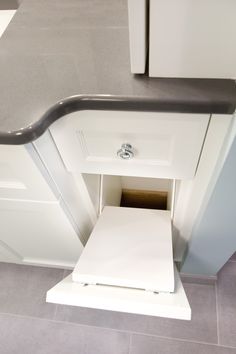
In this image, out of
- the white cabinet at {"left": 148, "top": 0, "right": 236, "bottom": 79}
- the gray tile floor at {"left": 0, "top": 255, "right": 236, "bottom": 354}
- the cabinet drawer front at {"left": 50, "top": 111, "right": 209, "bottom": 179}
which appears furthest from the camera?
the gray tile floor at {"left": 0, "top": 255, "right": 236, "bottom": 354}

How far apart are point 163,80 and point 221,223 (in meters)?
0.45

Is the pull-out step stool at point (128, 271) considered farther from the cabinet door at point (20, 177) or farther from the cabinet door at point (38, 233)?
the cabinet door at point (20, 177)

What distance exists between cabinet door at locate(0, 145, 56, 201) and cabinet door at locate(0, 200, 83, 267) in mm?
40

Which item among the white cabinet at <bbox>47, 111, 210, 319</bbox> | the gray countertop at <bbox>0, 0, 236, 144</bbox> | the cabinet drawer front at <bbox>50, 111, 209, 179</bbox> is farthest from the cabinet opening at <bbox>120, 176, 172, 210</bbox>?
the gray countertop at <bbox>0, 0, 236, 144</bbox>

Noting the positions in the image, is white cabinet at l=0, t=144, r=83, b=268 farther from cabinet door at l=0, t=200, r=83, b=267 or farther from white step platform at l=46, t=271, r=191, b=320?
white step platform at l=46, t=271, r=191, b=320

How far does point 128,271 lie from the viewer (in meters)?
0.77

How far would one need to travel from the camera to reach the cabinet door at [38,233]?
74 centimetres

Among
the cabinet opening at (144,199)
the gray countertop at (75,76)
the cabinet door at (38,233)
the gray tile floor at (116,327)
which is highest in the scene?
the gray countertop at (75,76)

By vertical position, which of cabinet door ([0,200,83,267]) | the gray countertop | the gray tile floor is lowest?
the gray tile floor

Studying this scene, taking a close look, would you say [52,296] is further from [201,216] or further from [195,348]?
[195,348]

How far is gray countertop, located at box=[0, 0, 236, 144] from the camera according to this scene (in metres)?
0.48

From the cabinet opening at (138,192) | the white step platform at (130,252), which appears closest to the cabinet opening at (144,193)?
the cabinet opening at (138,192)

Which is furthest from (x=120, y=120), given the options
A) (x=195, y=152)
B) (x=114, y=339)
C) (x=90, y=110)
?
(x=114, y=339)

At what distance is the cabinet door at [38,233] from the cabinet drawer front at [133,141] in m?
0.18
